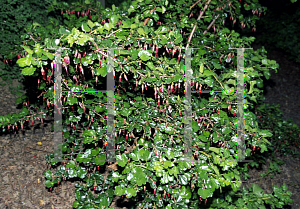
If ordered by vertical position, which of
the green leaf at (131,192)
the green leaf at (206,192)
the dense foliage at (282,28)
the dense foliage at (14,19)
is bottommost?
the green leaf at (206,192)

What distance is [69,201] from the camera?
8.90 ft

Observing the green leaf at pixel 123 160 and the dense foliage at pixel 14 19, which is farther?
the dense foliage at pixel 14 19

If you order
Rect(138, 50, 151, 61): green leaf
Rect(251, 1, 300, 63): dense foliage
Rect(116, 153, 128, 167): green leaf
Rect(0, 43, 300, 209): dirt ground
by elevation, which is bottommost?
Rect(0, 43, 300, 209): dirt ground

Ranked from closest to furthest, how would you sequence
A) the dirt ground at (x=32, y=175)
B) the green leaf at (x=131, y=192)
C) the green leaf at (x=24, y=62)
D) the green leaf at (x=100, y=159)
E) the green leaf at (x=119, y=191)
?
the green leaf at (x=24, y=62)
the green leaf at (x=131, y=192)
the green leaf at (x=119, y=191)
the green leaf at (x=100, y=159)
the dirt ground at (x=32, y=175)

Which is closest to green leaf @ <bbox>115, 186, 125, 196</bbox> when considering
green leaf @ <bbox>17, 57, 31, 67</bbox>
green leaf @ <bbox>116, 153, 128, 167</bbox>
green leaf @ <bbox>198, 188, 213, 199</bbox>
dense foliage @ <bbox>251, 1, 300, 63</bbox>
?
green leaf @ <bbox>116, 153, 128, 167</bbox>

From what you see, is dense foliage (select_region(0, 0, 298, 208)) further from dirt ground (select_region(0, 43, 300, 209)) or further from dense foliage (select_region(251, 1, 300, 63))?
dense foliage (select_region(251, 1, 300, 63))

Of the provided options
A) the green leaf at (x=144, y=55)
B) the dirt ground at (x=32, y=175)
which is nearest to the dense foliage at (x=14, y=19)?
the dirt ground at (x=32, y=175)

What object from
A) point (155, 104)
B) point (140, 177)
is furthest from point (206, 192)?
point (155, 104)

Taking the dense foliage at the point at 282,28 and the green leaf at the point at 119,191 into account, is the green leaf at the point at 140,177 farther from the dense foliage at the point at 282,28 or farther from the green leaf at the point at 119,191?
the dense foliage at the point at 282,28

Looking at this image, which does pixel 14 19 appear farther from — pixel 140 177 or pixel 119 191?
pixel 140 177

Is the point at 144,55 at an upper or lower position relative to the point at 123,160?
upper

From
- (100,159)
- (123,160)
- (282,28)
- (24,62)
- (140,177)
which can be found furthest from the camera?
(282,28)

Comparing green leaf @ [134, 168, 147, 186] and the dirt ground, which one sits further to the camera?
the dirt ground

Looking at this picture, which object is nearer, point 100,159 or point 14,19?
point 100,159
